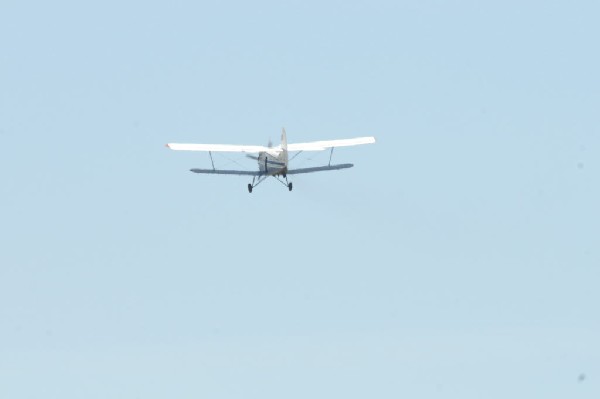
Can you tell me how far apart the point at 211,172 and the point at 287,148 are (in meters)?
7.30

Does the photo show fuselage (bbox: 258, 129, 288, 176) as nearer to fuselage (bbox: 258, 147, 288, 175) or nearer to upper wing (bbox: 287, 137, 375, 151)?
fuselage (bbox: 258, 147, 288, 175)

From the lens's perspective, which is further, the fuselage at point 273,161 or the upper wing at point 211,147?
the upper wing at point 211,147

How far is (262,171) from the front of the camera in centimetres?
11469

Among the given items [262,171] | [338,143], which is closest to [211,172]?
[262,171]

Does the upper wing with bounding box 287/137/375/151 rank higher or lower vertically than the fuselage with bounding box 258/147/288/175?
higher

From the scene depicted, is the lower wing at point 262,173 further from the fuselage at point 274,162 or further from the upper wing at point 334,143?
the upper wing at point 334,143

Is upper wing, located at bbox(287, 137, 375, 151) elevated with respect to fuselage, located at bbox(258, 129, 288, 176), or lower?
elevated

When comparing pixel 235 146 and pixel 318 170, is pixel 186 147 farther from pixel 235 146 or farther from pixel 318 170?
pixel 318 170

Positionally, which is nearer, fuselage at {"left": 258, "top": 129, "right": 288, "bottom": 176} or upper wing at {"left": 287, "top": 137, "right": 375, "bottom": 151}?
fuselage at {"left": 258, "top": 129, "right": 288, "bottom": 176}

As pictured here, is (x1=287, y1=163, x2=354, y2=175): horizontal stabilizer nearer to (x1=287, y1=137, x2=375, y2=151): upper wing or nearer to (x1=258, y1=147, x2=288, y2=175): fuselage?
(x1=258, y1=147, x2=288, y2=175): fuselage

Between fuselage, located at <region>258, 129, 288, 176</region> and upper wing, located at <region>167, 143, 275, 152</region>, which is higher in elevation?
upper wing, located at <region>167, 143, 275, 152</region>

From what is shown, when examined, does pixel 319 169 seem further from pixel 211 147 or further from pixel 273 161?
pixel 211 147

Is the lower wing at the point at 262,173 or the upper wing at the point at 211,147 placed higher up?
the upper wing at the point at 211,147

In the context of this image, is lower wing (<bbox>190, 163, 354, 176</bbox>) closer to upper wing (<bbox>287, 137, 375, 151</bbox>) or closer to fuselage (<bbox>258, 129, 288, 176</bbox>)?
fuselage (<bbox>258, 129, 288, 176</bbox>)
